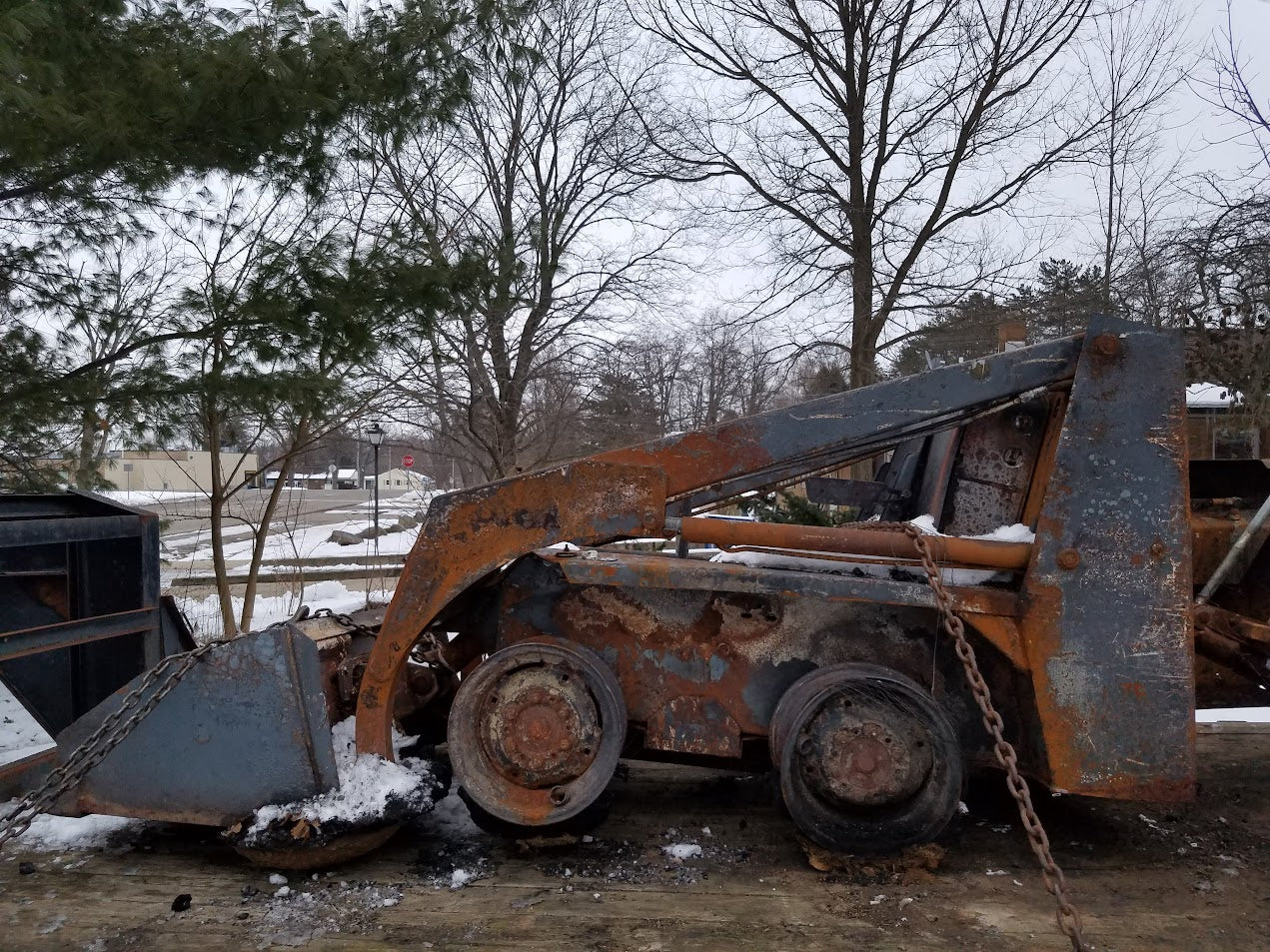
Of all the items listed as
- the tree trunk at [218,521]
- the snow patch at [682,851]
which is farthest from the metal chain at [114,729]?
the tree trunk at [218,521]

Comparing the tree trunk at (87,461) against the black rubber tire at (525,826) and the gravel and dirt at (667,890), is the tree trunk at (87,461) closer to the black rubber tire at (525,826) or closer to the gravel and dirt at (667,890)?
the gravel and dirt at (667,890)

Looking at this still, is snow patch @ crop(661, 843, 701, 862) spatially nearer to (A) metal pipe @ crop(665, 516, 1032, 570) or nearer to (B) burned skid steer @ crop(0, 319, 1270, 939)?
(B) burned skid steer @ crop(0, 319, 1270, 939)

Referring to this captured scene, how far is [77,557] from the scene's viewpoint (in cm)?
418

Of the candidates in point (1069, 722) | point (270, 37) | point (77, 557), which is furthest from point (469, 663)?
point (270, 37)

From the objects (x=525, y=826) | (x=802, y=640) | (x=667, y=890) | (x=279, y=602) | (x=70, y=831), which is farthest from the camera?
(x=279, y=602)

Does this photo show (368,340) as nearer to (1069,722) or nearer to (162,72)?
(162,72)

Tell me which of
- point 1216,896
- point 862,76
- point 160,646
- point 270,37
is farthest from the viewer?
point 862,76

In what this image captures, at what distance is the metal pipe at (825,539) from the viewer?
10.9ft

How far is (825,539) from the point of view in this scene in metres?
3.43

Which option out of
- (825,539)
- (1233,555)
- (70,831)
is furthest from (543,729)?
(1233,555)

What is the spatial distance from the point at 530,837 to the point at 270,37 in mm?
4850

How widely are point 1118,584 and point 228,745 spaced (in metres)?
3.25

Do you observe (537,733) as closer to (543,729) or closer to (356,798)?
(543,729)

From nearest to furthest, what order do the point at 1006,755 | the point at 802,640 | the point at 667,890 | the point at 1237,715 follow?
the point at 1006,755 < the point at 667,890 < the point at 802,640 < the point at 1237,715
